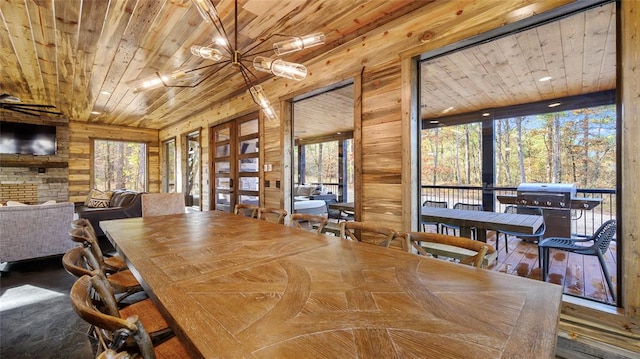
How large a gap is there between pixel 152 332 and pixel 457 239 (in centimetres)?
153

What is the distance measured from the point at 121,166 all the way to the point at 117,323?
1064 centimetres

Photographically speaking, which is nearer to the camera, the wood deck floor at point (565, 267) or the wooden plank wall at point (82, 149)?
the wood deck floor at point (565, 267)

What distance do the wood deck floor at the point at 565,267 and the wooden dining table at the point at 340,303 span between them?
1.18 metres

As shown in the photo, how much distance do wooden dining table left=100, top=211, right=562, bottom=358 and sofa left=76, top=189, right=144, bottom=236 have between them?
365 cm

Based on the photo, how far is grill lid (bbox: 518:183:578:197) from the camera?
227 centimetres

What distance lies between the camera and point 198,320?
2.62 feet

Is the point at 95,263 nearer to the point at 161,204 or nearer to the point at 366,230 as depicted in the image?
the point at 366,230

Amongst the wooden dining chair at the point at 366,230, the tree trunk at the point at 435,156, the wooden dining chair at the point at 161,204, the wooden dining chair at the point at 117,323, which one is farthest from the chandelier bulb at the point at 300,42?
the wooden dining chair at the point at 161,204

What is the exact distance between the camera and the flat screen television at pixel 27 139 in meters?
6.01

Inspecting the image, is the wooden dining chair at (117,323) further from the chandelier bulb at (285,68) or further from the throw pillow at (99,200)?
the throw pillow at (99,200)

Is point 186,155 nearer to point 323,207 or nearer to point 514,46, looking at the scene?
point 323,207

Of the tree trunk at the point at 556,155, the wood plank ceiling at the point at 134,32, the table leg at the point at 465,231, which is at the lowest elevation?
the table leg at the point at 465,231

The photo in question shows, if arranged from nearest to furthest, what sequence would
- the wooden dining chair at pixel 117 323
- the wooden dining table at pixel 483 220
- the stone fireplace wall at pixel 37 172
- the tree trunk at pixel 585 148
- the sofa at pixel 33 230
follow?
the wooden dining chair at pixel 117 323
the tree trunk at pixel 585 148
the wooden dining table at pixel 483 220
the sofa at pixel 33 230
the stone fireplace wall at pixel 37 172

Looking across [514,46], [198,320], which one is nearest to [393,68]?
[514,46]
